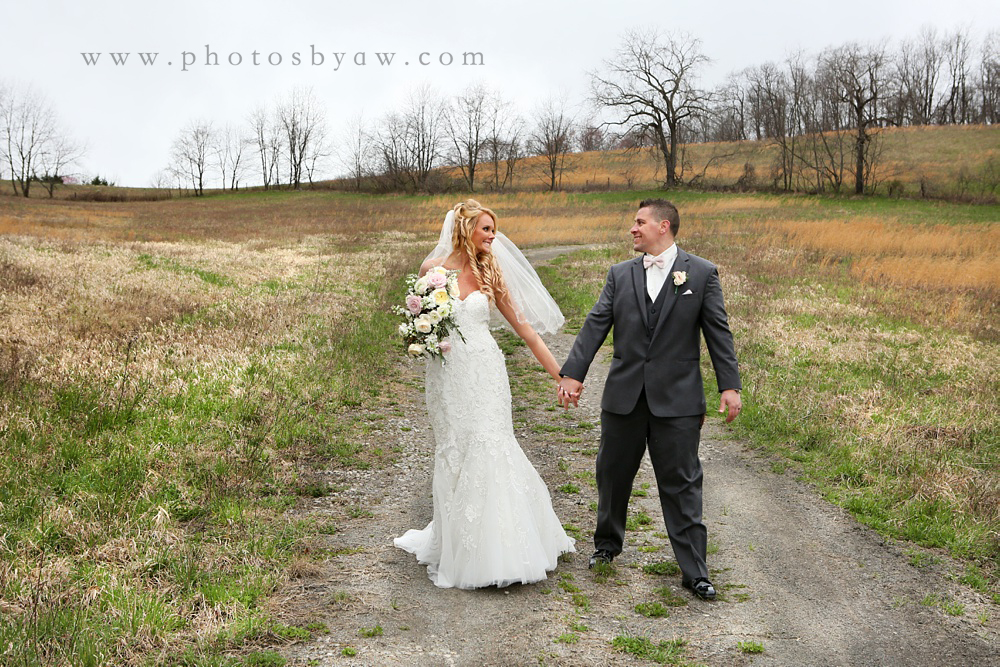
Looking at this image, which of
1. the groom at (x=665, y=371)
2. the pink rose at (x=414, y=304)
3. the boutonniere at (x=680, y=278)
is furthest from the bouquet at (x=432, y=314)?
the boutonniere at (x=680, y=278)

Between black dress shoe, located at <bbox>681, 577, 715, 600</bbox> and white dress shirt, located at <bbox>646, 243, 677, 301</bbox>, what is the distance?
196 cm

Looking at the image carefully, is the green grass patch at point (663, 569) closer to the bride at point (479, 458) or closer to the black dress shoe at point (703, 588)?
the black dress shoe at point (703, 588)

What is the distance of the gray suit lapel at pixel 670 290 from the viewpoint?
17.4 feet

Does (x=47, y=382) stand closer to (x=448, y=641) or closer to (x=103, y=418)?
(x=103, y=418)

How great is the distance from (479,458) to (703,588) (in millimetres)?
1760

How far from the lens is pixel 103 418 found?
780 centimetres

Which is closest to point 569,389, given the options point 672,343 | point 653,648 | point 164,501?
point 672,343

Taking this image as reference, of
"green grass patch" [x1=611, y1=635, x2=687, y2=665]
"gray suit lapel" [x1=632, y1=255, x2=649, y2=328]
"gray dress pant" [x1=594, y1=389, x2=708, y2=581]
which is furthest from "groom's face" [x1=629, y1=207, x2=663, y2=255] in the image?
"green grass patch" [x1=611, y1=635, x2=687, y2=665]

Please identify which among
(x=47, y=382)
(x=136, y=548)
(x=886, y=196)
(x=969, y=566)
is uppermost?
(x=886, y=196)

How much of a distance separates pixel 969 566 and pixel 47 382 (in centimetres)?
895

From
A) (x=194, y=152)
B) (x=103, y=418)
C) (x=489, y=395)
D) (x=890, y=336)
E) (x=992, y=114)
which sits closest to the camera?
(x=489, y=395)

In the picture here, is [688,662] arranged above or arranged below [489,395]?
below

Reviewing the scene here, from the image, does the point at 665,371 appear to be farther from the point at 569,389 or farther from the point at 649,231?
the point at 649,231

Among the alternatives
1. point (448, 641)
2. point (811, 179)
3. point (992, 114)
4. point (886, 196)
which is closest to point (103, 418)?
point (448, 641)
